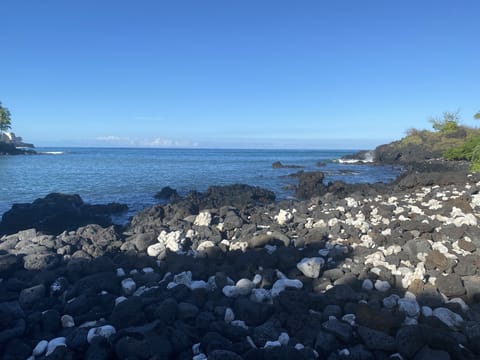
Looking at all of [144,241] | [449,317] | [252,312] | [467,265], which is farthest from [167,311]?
[467,265]

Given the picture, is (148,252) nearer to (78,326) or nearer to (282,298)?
(78,326)

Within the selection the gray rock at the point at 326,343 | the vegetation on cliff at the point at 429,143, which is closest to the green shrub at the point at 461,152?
the vegetation on cliff at the point at 429,143

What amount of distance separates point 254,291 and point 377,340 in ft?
6.35

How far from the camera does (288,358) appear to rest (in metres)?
3.75

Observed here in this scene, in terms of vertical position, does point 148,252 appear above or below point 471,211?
below

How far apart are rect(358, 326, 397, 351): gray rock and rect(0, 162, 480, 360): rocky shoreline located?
0.01m

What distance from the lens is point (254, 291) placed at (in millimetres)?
5438

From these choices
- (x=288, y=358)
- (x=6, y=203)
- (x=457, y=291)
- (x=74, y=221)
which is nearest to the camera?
(x=288, y=358)

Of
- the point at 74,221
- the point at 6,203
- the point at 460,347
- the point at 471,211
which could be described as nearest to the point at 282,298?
the point at 460,347

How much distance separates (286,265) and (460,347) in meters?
3.13

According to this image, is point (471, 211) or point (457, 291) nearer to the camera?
point (457, 291)

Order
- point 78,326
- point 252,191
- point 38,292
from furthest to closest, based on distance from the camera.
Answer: point 252,191 → point 38,292 → point 78,326

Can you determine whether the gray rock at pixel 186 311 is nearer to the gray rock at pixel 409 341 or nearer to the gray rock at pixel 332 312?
the gray rock at pixel 332 312

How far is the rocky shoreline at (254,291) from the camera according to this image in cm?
408
